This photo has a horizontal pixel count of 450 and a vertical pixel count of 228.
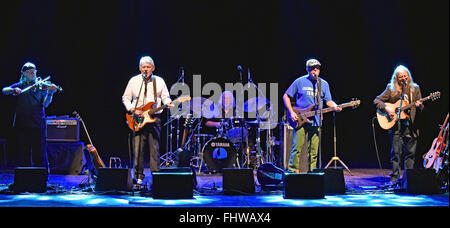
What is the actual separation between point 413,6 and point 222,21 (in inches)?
167

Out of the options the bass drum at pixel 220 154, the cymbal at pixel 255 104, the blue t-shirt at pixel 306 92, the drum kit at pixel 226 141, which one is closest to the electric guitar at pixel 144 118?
the drum kit at pixel 226 141

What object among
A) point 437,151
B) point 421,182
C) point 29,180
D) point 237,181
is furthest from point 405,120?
point 29,180

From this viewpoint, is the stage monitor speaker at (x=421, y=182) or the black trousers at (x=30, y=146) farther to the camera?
the black trousers at (x=30, y=146)

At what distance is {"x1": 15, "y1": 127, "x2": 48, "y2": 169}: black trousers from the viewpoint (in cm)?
571

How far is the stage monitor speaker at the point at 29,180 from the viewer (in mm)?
4953

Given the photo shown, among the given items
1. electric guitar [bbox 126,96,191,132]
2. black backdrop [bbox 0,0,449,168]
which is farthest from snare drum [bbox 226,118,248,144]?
electric guitar [bbox 126,96,191,132]

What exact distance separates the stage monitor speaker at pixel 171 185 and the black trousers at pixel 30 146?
2.22 metres

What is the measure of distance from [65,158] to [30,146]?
7.39ft

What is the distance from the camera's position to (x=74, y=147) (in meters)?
8.02

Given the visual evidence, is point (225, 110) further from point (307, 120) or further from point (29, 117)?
point (29, 117)

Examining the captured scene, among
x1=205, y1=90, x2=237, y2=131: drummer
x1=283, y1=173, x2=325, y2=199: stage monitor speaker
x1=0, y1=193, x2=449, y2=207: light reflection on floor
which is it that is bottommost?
x1=0, y1=193, x2=449, y2=207: light reflection on floor

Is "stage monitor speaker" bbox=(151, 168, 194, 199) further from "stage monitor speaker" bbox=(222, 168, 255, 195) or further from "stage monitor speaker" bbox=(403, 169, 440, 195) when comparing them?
"stage monitor speaker" bbox=(403, 169, 440, 195)

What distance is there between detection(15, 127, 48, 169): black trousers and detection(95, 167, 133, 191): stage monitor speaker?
137 cm

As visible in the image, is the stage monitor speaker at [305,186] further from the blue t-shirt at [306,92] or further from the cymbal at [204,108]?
→ the cymbal at [204,108]
